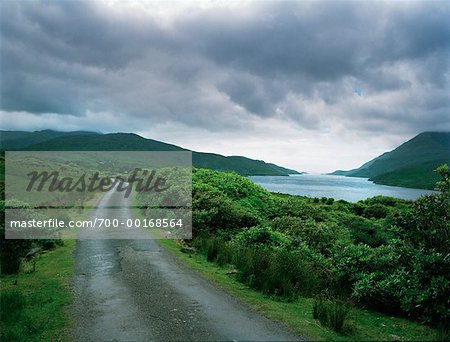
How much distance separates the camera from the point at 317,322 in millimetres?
8375

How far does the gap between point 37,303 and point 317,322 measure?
777 cm

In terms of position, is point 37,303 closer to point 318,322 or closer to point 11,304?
point 11,304

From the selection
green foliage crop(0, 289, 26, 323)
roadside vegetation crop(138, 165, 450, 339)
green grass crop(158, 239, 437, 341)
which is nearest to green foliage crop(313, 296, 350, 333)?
roadside vegetation crop(138, 165, 450, 339)

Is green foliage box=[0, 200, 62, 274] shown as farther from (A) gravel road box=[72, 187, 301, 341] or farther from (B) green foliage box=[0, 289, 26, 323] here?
(B) green foliage box=[0, 289, 26, 323]

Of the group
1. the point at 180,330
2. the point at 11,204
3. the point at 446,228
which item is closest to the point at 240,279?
the point at 180,330

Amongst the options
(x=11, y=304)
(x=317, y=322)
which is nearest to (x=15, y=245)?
(x=11, y=304)

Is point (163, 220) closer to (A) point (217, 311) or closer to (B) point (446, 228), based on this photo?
(A) point (217, 311)

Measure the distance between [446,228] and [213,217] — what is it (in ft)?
47.9

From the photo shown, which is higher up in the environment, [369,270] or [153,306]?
[369,270]

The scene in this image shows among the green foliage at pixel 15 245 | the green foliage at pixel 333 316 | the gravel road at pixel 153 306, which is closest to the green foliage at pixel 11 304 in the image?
the gravel road at pixel 153 306

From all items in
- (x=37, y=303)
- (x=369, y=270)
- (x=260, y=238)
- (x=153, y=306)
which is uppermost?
(x=369, y=270)

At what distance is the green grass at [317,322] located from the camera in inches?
298

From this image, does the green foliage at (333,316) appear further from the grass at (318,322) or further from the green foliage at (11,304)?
the green foliage at (11,304)

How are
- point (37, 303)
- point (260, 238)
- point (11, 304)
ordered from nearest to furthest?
1. point (11, 304)
2. point (37, 303)
3. point (260, 238)
